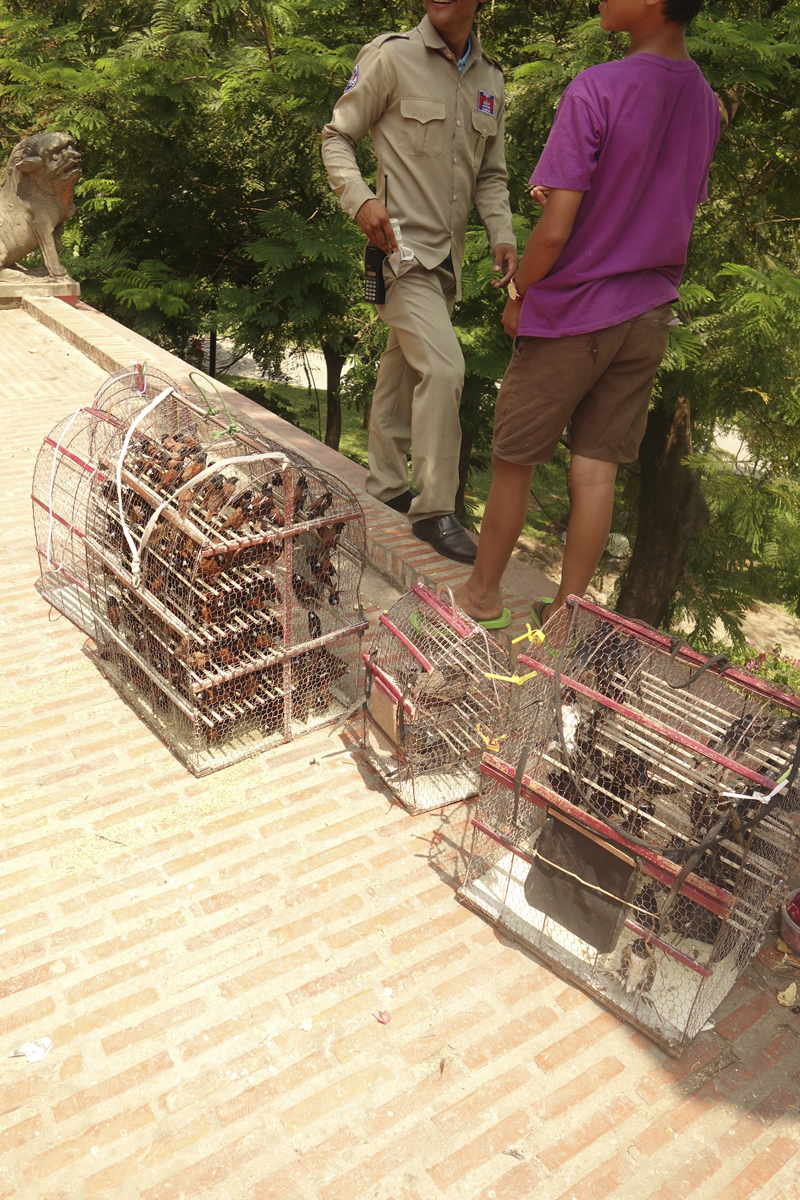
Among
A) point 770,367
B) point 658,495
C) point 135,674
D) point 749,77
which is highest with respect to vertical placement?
point 749,77

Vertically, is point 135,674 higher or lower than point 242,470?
lower

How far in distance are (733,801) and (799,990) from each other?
80cm

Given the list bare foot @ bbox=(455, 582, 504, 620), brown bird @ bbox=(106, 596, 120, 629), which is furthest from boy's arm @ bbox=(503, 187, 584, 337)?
brown bird @ bbox=(106, 596, 120, 629)

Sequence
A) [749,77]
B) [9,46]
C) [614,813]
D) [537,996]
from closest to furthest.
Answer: [537,996], [614,813], [749,77], [9,46]

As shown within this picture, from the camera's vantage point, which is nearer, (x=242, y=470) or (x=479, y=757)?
(x=479, y=757)

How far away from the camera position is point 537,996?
258cm

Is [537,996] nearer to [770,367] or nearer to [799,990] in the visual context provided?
[799,990]

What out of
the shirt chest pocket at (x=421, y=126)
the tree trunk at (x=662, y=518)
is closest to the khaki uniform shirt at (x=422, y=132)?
the shirt chest pocket at (x=421, y=126)

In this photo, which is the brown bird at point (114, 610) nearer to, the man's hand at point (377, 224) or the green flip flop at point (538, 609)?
the green flip flop at point (538, 609)

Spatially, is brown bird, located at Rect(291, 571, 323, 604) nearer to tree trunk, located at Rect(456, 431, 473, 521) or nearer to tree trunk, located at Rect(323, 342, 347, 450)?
tree trunk, located at Rect(456, 431, 473, 521)

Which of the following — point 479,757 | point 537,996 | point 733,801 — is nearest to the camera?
point 733,801

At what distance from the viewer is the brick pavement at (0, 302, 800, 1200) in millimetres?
2137

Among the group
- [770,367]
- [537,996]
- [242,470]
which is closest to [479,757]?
[537,996]

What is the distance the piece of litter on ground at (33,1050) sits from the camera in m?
2.31
